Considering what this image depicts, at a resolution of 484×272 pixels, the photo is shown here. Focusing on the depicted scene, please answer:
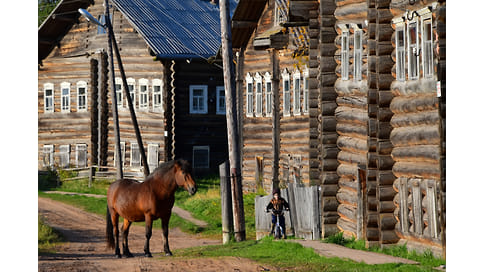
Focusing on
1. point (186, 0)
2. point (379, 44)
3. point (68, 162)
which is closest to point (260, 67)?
point (186, 0)

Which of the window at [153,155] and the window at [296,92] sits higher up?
the window at [296,92]

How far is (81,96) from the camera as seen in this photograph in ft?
137

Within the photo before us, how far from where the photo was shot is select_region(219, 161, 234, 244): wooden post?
2003cm

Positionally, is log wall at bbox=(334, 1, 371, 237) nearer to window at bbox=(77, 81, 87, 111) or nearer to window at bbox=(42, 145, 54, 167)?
window at bbox=(77, 81, 87, 111)

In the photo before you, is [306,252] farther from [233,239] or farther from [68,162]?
[68,162]

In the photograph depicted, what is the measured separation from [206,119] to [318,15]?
18264 millimetres

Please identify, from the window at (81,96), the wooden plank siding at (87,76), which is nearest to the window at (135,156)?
the wooden plank siding at (87,76)

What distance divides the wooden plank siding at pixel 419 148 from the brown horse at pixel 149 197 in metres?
3.80

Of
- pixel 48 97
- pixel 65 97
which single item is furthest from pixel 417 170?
pixel 48 97

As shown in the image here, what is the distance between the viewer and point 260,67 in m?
32.9

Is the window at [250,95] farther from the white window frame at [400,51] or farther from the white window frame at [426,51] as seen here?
the white window frame at [426,51]

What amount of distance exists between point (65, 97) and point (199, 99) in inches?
300

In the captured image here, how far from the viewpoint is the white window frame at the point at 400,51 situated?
15.9 metres

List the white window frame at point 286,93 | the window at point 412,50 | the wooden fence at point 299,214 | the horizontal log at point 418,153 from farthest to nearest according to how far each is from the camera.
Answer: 1. the white window frame at point 286,93
2. the wooden fence at point 299,214
3. the window at point 412,50
4. the horizontal log at point 418,153
